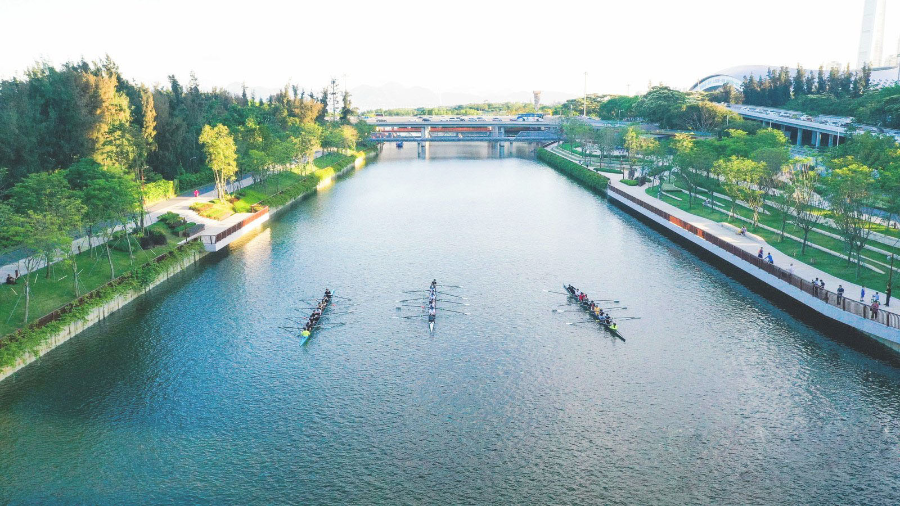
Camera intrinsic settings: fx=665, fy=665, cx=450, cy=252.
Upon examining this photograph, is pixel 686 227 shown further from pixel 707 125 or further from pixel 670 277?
pixel 707 125

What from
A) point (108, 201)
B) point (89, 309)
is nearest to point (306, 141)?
point (108, 201)

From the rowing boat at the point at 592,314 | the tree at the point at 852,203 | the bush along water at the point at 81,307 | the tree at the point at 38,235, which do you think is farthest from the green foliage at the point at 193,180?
the tree at the point at 852,203

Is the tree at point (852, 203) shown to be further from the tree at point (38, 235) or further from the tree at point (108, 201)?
the tree at point (108, 201)

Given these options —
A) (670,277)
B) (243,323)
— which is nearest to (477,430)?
(243,323)

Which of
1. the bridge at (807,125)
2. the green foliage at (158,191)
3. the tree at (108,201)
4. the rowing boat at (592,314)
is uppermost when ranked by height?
the bridge at (807,125)

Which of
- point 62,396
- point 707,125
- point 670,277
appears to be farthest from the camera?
point 707,125

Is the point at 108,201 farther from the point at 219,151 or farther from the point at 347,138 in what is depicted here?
the point at 347,138

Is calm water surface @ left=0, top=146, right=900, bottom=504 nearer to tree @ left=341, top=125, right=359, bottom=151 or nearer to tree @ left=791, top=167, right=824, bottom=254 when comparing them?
tree @ left=791, top=167, right=824, bottom=254
